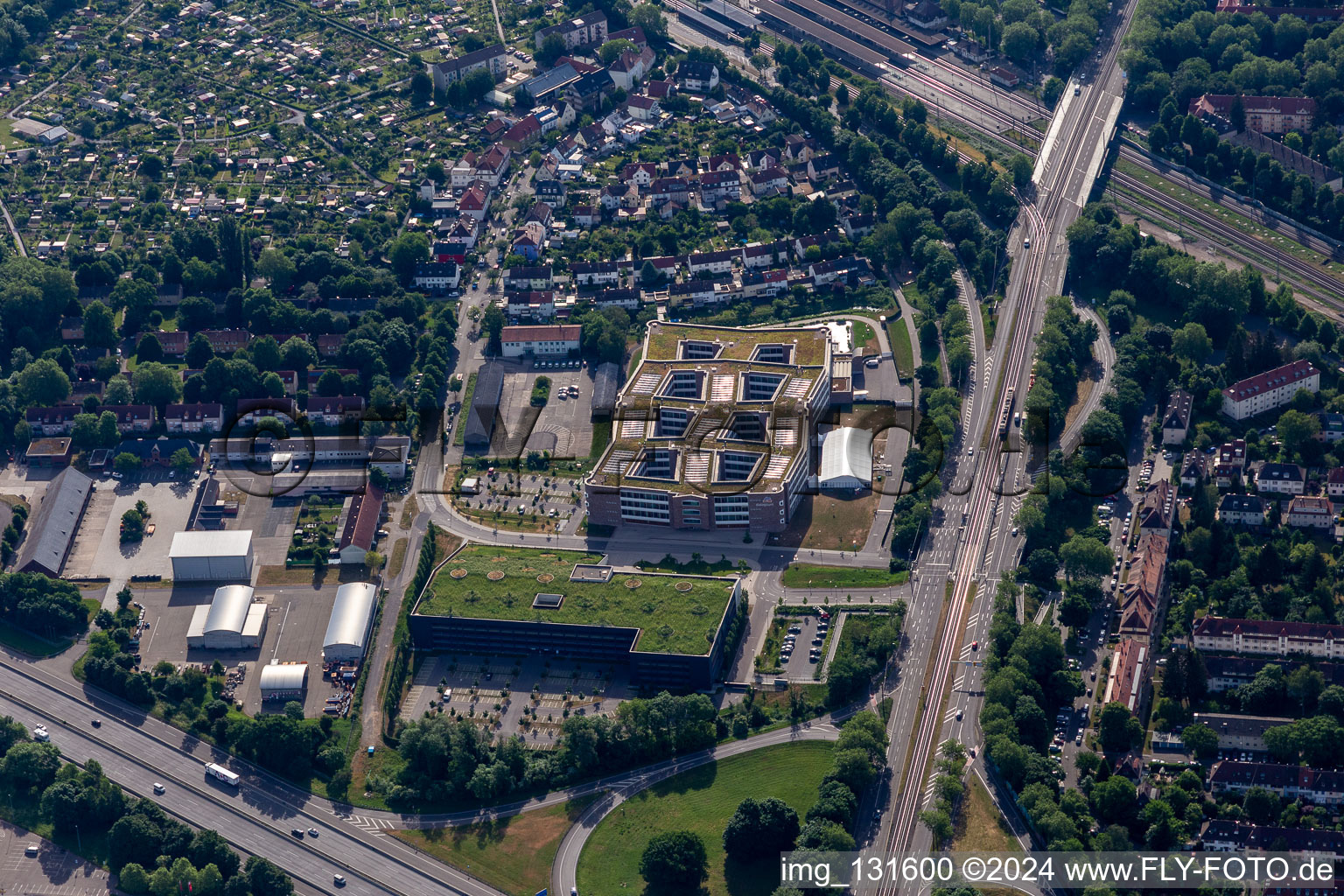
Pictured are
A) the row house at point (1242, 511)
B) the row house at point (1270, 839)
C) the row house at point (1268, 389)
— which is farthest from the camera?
the row house at point (1268, 389)

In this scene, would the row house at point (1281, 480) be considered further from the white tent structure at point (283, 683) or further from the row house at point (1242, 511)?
the white tent structure at point (283, 683)

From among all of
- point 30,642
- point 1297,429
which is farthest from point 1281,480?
point 30,642

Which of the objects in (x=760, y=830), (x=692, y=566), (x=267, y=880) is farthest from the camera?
(x=692, y=566)

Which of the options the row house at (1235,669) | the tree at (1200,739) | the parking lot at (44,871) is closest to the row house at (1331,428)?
the row house at (1235,669)

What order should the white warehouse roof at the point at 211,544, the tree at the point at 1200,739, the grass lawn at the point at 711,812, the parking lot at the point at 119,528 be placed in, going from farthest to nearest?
the parking lot at the point at 119,528 < the white warehouse roof at the point at 211,544 < the tree at the point at 1200,739 < the grass lawn at the point at 711,812

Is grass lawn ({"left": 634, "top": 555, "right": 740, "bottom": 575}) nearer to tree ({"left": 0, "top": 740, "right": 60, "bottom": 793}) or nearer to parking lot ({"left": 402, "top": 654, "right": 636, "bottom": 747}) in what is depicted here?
parking lot ({"left": 402, "top": 654, "right": 636, "bottom": 747})

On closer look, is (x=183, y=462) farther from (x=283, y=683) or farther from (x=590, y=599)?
(x=590, y=599)

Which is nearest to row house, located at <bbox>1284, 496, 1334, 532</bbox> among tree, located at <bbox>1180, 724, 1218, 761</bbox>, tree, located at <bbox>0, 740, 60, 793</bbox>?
tree, located at <bbox>1180, 724, 1218, 761</bbox>

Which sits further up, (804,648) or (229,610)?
(804,648)
